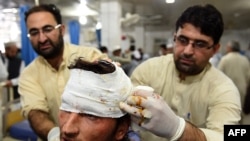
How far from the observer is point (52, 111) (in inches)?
42.9

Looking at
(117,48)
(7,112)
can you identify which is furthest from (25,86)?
(117,48)

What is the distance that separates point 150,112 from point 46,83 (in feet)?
2.23

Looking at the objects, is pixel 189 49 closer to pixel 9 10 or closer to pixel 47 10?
pixel 47 10

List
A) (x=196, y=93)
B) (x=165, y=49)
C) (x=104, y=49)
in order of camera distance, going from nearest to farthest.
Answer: (x=196, y=93), (x=165, y=49), (x=104, y=49)

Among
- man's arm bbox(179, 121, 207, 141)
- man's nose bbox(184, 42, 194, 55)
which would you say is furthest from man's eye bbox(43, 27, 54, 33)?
man's arm bbox(179, 121, 207, 141)

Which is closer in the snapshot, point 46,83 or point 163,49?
point 46,83

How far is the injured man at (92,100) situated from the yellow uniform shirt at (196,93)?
28 centimetres

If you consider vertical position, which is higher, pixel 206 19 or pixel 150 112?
pixel 206 19

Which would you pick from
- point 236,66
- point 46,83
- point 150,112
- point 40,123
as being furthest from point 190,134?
point 236,66

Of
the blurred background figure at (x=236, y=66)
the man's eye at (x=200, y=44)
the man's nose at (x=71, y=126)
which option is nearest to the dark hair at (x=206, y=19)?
the man's eye at (x=200, y=44)

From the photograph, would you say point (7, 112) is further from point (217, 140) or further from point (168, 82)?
point (217, 140)

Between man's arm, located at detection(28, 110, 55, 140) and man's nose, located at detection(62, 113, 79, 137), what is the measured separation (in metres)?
0.37

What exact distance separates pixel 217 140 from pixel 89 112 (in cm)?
34

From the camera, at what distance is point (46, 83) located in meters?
1.11
